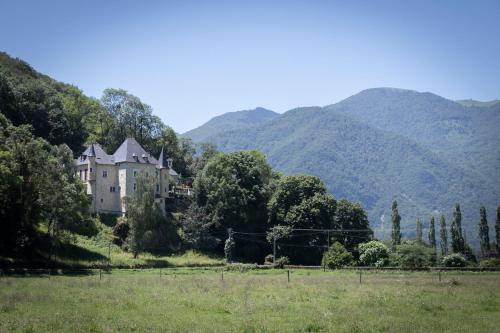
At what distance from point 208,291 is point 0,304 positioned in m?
13.6

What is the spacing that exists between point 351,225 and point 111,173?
129 ft

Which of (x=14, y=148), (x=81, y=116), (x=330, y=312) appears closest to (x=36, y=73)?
(x=81, y=116)

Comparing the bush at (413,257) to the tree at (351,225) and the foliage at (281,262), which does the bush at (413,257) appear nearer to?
the tree at (351,225)

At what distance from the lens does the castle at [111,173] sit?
8581 centimetres

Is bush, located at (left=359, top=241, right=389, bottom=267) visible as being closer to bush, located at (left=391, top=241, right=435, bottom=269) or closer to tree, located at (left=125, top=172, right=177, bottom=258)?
bush, located at (left=391, top=241, right=435, bottom=269)

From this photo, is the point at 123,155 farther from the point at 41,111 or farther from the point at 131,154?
the point at 41,111

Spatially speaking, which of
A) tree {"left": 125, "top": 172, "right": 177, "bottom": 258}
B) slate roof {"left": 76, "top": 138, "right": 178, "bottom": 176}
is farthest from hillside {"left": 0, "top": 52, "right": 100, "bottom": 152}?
tree {"left": 125, "top": 172, "right": 177, "bottom": 258}

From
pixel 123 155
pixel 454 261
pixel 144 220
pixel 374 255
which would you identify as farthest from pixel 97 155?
pixel 454 261

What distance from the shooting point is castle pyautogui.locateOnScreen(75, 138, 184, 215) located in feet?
282

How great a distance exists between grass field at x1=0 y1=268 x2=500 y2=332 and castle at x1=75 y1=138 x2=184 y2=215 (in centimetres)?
4557

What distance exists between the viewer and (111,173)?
87.3 m

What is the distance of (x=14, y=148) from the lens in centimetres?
6012

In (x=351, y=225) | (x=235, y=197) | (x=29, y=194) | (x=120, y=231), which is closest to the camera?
(x=29, y=194)

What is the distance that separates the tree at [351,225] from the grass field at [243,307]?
46.2m
